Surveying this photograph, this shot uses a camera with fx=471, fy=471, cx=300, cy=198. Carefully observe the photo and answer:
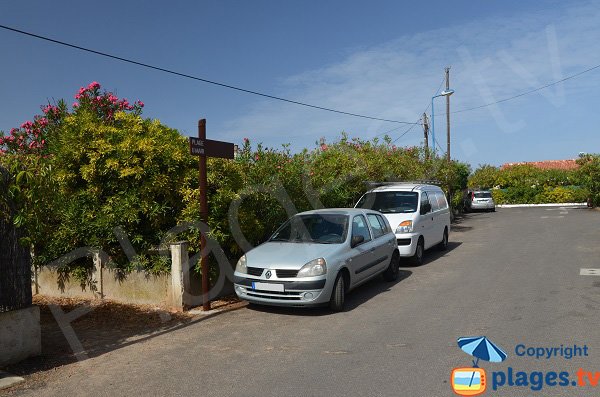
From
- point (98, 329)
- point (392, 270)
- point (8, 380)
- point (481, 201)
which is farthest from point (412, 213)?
point (481, 201)

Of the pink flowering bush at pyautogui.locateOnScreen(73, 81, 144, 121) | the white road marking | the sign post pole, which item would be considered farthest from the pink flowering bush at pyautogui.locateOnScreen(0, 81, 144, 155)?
the white road marking

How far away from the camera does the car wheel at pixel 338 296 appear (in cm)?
723

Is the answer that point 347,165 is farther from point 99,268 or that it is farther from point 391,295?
point 99,268

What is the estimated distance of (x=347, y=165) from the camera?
45.8 feet

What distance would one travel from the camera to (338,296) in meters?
7.27

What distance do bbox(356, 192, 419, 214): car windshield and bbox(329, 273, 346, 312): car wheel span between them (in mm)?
4884

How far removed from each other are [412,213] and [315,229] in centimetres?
401

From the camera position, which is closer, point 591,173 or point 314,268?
point 314,268

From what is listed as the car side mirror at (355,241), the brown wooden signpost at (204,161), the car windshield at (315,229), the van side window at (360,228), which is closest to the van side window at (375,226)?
the van side window at (360,228)

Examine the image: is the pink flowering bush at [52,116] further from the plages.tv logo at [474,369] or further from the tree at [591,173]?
the tree at [591,173]

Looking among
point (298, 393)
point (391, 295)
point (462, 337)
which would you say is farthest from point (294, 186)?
point (298, 393)

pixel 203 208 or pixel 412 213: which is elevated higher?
pixel 203 208

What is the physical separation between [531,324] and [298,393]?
3.61 m

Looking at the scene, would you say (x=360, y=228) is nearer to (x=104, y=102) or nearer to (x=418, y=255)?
(x=418, y=255)
